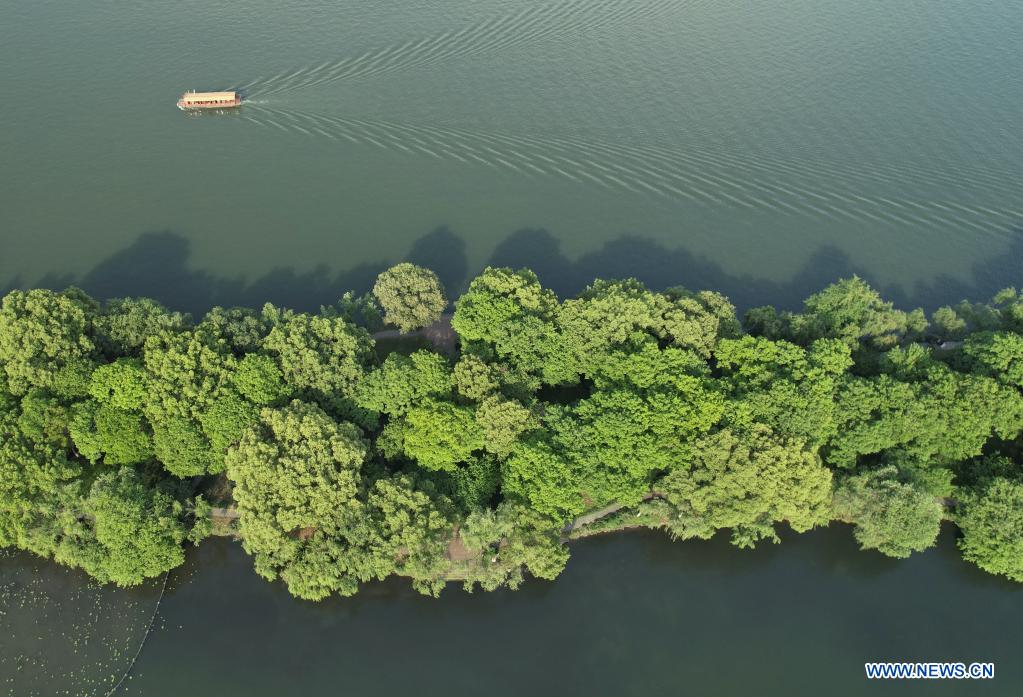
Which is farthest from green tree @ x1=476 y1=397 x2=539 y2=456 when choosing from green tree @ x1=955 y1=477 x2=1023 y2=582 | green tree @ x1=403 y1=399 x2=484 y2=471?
green tree @ x1=955 y1=477 x2=1023 y2=582

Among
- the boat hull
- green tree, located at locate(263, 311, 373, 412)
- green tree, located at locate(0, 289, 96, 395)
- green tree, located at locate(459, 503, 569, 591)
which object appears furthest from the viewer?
the boat hull

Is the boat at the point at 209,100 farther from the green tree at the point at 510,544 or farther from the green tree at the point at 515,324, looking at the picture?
the green tree at the point at 510,544

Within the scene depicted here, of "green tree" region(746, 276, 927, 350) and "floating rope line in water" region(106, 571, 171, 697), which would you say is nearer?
"floating rope line in water" region(106, 571, 171, 697)

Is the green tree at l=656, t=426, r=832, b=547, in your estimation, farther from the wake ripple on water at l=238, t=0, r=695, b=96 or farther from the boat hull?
the boat hull

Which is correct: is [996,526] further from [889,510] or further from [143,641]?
[143,641]

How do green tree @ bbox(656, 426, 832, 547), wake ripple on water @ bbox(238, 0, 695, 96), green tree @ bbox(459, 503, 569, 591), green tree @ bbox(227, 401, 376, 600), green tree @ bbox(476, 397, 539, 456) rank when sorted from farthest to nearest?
wake ripple on water @ bbox(238, 0, 695, 96), green tree @ bbox(476, 397, 539, 456), green tree @ bbox(656, 426, 832, 547), green tree @ bbox(459, 503, 569, 591), green tree @ bbox(227, 401, 376, 600)

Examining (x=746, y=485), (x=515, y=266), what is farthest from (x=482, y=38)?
(x=746, y=485)
